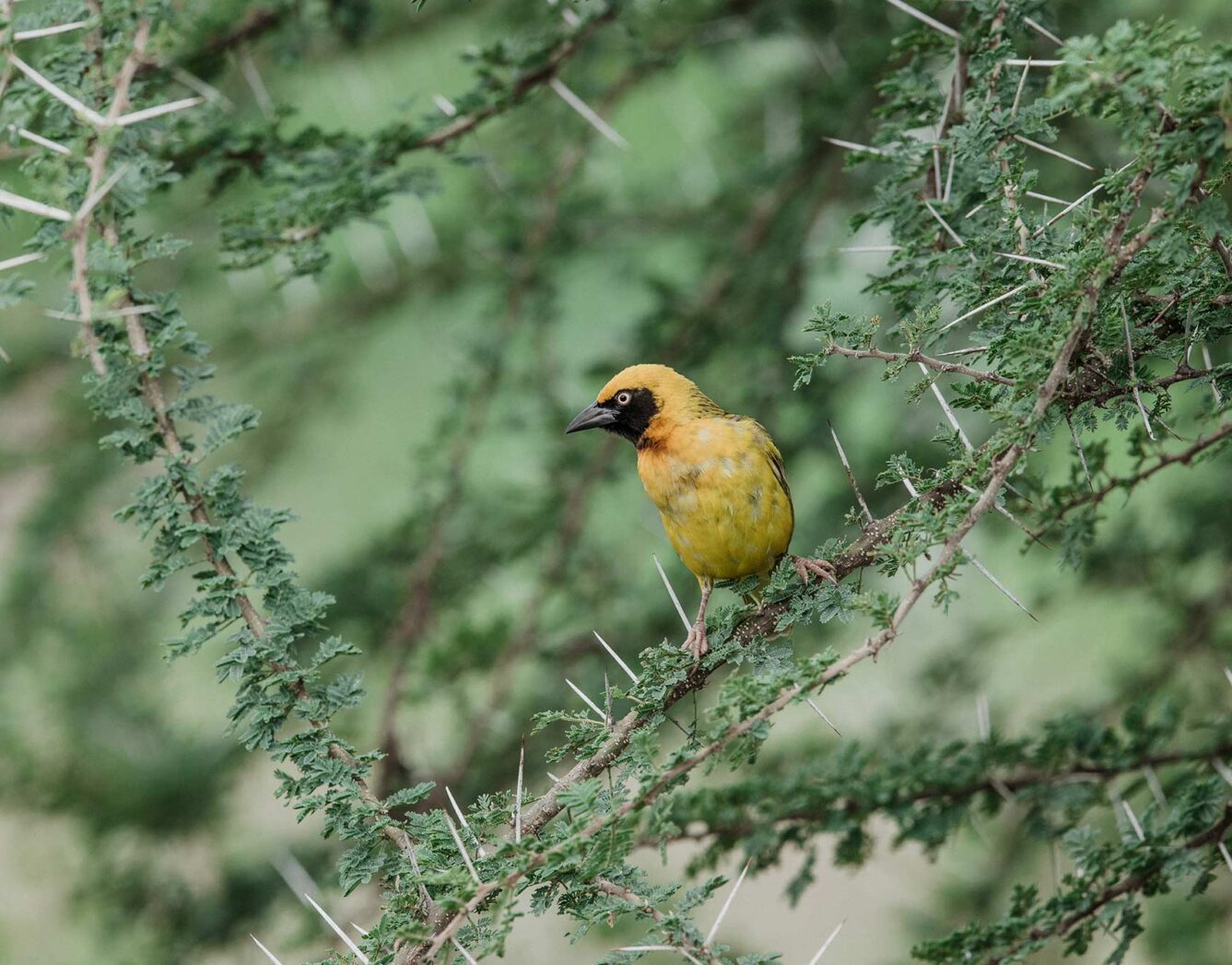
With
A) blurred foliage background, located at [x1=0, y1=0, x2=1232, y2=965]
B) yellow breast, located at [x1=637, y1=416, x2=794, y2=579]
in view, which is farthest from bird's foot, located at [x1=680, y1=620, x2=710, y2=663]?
blurred foliage background, located at [x1=0, y1=0, x2=1232, y2=965]

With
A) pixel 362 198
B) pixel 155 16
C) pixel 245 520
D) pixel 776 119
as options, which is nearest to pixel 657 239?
pixel 776 119

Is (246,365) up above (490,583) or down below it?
above

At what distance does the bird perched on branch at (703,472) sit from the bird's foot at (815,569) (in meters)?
1.10

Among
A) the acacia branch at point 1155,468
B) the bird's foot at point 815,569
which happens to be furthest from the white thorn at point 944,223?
the bird's foot at point 815,569

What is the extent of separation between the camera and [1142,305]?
263 cm

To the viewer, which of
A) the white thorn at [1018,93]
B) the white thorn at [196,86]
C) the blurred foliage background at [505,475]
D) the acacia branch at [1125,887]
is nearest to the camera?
the white thorn at [1018,93]

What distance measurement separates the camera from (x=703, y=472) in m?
4.26

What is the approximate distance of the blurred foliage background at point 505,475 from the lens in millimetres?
5324

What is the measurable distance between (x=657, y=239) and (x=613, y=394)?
2.84 meters

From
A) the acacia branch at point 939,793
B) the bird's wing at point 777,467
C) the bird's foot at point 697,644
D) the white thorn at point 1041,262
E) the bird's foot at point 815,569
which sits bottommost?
the acacia branch at point 939,793

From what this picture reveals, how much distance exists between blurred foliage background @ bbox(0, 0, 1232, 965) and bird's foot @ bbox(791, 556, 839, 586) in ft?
4.95

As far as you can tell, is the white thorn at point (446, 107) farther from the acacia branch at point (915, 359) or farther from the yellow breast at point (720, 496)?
the acacia branch at point (915, 359)

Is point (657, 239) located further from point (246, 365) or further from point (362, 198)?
point (362, 198)

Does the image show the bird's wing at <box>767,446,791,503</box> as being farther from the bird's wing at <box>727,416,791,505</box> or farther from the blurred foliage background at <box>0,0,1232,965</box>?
A: the blurred foliage background at <box>0,0,1232,965</box>
